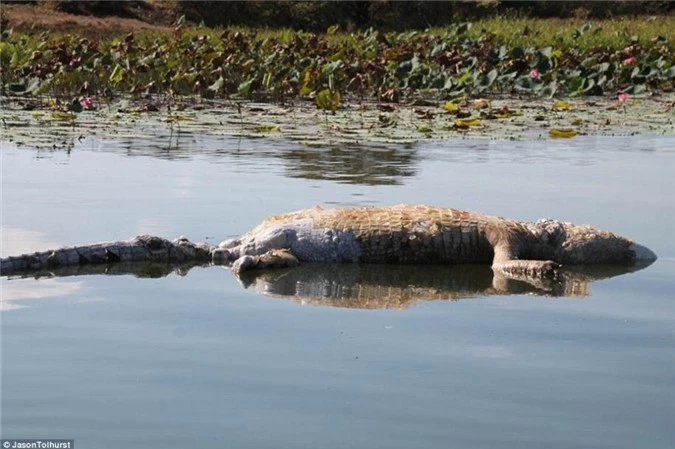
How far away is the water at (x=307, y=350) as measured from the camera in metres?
5.20

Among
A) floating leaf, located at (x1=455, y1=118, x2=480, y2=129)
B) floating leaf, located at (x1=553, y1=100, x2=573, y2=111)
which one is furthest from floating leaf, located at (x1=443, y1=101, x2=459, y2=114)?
floating leaf, located at (x1=553, y1=100, x2=573, y2=111)

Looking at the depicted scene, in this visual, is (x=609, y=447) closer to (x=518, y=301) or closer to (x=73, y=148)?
(x=518, y=301)

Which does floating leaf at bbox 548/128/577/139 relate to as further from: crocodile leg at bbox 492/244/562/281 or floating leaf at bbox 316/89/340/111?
crocodile leg at bbox 492/244/562/281

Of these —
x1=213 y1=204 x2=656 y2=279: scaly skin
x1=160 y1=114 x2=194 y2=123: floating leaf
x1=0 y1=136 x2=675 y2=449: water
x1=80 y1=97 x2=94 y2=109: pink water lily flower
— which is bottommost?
x1=0 y1=136 x2=675 y2=449: water

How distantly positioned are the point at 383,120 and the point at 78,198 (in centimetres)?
627

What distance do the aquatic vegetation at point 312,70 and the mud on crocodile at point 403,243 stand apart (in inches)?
333

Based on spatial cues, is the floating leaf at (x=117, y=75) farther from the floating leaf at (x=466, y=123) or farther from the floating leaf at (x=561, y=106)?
the floating leaf at (x=561, y=106)

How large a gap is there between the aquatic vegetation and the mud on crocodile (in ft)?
27.7

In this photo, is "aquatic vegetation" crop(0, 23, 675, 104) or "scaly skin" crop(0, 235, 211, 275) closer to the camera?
"scaly skin" crop(0, 235, 211, 275)

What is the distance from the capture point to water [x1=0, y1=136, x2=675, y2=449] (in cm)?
520

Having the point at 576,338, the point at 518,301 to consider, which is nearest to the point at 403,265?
the point at 518,301

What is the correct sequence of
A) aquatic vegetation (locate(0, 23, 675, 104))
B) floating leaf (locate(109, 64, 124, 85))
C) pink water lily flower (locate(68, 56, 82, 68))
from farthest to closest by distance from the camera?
pink water lily flower (locate(68, 56, 82, 68)) < floating leaf (locate(109, 64, 124, 85)) < aquatic vegetation (locate(0, 23, 675, 104))

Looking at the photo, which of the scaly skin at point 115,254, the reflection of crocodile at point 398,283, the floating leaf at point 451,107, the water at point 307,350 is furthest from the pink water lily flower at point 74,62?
the reflection of crocodile at point 398,283

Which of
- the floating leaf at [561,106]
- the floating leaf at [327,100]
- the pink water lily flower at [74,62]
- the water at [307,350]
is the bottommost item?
the water at [307,350]
